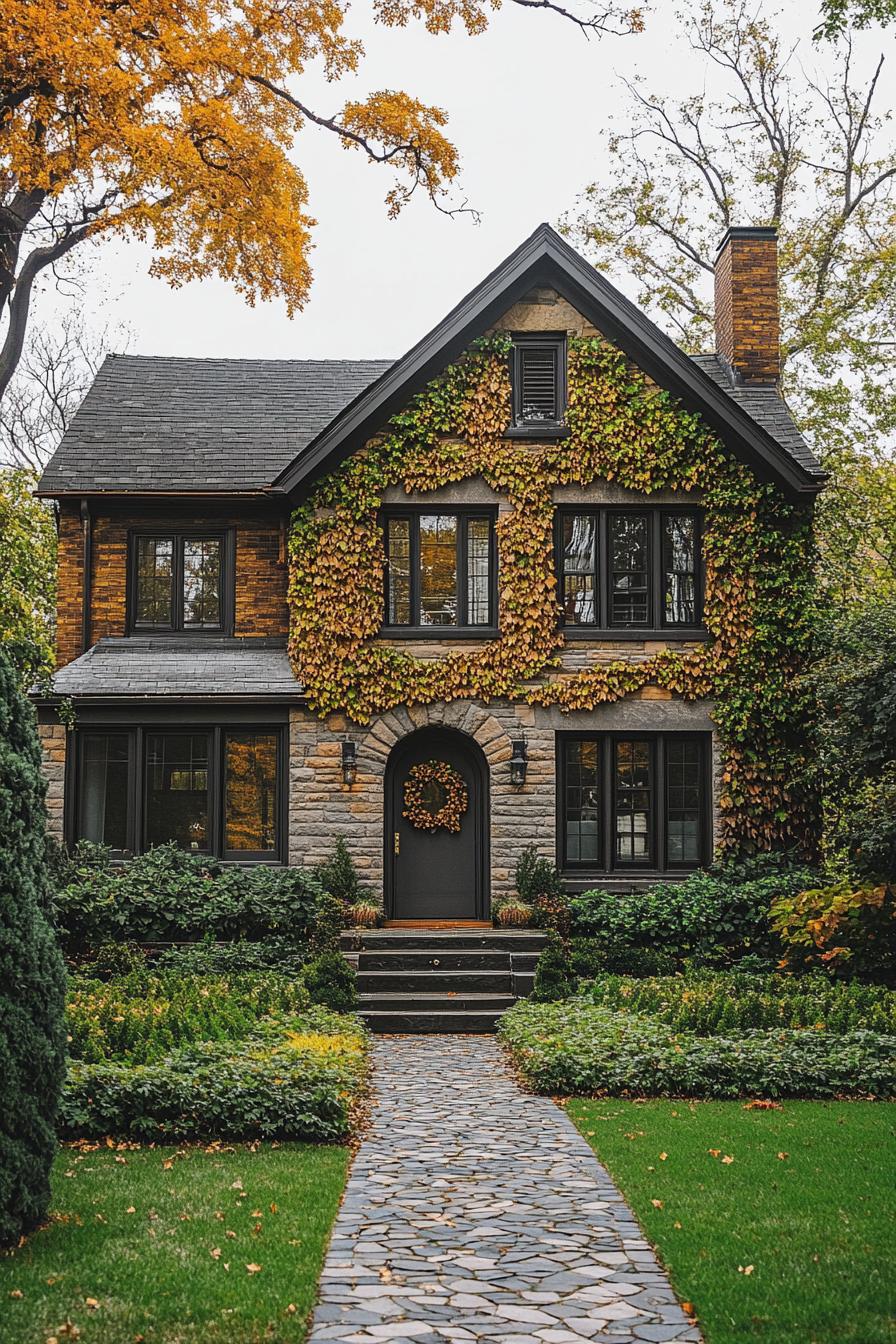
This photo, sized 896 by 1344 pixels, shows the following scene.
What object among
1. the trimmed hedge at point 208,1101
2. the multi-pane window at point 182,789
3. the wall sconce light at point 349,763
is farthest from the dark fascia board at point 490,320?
the trimmed hedge at point 208,1101

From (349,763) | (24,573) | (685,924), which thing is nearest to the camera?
(685,924)

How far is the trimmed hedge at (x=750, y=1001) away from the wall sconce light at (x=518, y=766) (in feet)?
11.2

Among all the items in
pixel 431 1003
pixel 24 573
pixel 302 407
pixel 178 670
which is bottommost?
pixel 431 1003

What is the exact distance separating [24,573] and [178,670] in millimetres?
3824

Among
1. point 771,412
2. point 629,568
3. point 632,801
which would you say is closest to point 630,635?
point 629,568

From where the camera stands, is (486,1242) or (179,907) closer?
(486,1242)

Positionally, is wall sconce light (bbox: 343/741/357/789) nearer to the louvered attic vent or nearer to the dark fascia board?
the dark fascia board

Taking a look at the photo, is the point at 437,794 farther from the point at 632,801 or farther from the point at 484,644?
the point at 632,801

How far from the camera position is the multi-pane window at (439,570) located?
17547mm

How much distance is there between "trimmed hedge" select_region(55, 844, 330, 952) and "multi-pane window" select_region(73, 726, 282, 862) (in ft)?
4.04

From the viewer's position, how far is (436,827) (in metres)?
17.5

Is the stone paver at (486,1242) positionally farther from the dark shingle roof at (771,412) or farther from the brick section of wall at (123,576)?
the dark shingle roof at (771,412)

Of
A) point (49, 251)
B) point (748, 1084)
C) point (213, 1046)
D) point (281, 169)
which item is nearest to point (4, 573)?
point (49, 251)

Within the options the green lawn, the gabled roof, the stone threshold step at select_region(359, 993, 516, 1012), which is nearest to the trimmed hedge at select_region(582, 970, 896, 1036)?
the stone threshold step at select_region(359, 993, 516, 1012)
